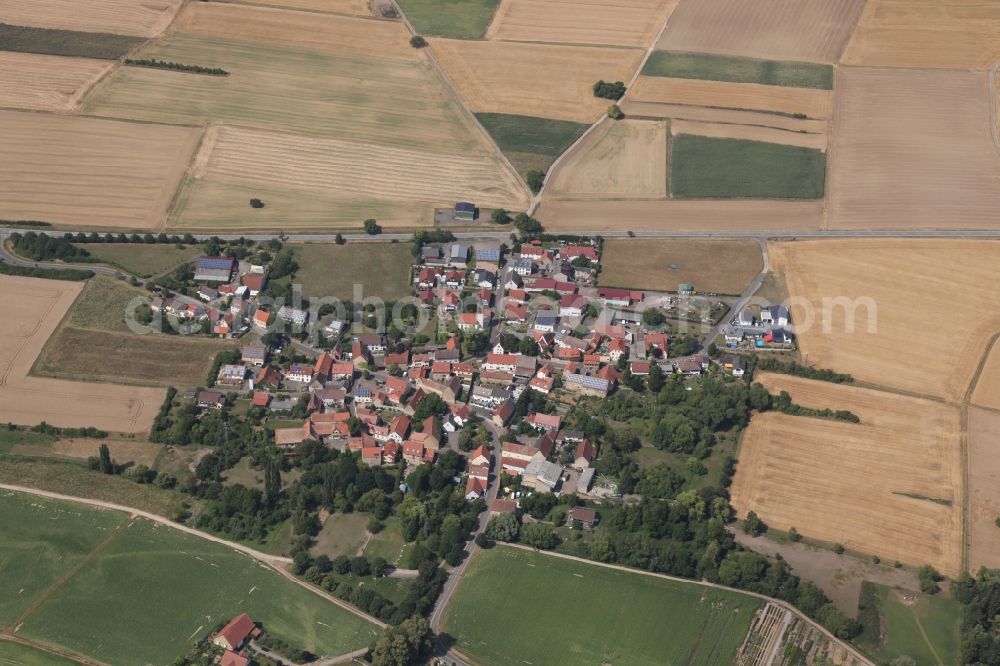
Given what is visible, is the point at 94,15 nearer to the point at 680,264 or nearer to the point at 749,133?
the point at 749,133

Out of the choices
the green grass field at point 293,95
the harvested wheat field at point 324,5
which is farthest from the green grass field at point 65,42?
the harvested wheat field at point 324,5

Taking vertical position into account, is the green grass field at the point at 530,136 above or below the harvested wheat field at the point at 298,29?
below

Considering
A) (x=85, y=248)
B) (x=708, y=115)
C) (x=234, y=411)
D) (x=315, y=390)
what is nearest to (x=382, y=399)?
(x=315, y=390)

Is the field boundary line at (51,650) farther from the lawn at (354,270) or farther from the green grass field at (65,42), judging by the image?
the green grass field at (65,42)

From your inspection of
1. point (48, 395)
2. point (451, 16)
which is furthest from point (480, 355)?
point (451, 16)

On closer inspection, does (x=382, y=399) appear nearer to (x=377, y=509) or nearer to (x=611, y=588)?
(x=377, y=509)

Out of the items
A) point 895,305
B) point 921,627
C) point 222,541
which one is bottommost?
point 222,541
